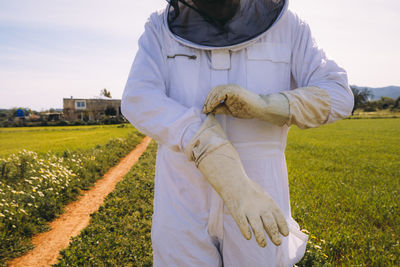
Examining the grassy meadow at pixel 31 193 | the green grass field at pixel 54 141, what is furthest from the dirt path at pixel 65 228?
the green grass field at pixel 54 141

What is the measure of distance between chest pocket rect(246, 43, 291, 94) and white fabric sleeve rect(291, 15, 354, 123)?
0.07 meters

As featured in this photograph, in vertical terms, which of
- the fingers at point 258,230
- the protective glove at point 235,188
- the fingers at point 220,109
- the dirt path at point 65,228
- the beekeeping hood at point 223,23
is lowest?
the dirt path at point 65,228

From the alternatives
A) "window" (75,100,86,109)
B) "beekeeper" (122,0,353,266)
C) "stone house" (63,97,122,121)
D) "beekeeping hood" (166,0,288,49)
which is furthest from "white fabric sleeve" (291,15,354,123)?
"window" (75,100,86,109)

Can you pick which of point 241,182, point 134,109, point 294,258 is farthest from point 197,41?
point 294,258

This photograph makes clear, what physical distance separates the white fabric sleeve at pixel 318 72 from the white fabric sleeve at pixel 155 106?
623mm

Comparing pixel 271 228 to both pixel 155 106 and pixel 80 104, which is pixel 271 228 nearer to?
pixel 155 106

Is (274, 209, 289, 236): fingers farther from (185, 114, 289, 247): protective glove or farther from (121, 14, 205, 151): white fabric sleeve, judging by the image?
(121, 14, 205, 151): white fabric sleeve

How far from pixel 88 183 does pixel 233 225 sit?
7.84m

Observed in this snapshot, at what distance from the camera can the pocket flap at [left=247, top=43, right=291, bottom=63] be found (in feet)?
4.40

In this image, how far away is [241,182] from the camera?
3.40ft

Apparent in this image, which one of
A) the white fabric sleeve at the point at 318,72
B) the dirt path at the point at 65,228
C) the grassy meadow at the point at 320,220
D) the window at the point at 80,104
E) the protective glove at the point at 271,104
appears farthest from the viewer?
the window at the point at 80,104

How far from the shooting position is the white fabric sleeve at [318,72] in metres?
1.26

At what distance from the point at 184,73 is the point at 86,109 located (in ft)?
158

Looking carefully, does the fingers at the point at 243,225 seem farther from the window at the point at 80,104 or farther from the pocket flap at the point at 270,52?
the window at the point at 80,104
